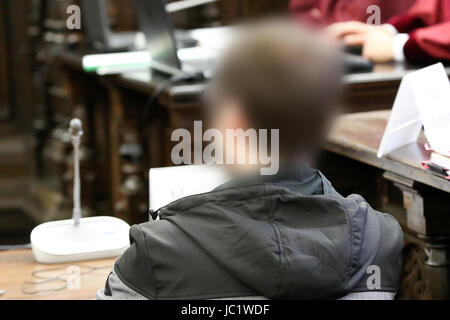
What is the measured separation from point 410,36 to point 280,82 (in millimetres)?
1913

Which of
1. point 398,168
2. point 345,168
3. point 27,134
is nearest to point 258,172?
point 398,168

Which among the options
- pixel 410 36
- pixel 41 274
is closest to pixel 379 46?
pixel 410 36

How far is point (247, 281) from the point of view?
1.14 m

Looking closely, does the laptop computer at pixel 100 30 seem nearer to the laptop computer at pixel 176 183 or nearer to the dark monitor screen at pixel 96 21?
the dark monitor screen at pixel 96 21

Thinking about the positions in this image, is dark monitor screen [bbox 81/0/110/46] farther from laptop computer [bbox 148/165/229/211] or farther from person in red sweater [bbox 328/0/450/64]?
laptop computer [bbox 148/165/229/211]

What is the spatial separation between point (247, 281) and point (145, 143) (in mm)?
2562

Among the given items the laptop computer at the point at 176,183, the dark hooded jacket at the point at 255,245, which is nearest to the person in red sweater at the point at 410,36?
the laptop computer at the point at 176,183

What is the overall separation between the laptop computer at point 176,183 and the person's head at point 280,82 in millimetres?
585

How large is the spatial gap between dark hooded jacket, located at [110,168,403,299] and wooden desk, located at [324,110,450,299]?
23.4 inches

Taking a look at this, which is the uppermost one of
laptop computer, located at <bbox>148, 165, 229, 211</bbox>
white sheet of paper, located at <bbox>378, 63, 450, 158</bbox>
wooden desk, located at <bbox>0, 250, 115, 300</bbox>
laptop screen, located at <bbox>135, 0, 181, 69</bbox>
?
laptop screen, located at <bbox>135, 0, 181, 69</bbox>

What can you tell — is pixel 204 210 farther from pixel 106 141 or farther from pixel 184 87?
pixel 106 141

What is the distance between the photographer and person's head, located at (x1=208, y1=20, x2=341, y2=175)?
106cm

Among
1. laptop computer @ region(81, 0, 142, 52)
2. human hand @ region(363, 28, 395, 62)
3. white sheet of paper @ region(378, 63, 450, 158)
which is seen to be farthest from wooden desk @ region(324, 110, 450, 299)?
laptop computer @ region(81, 0, 142, 52)

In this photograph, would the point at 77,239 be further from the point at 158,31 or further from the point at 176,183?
the point at 158,31
